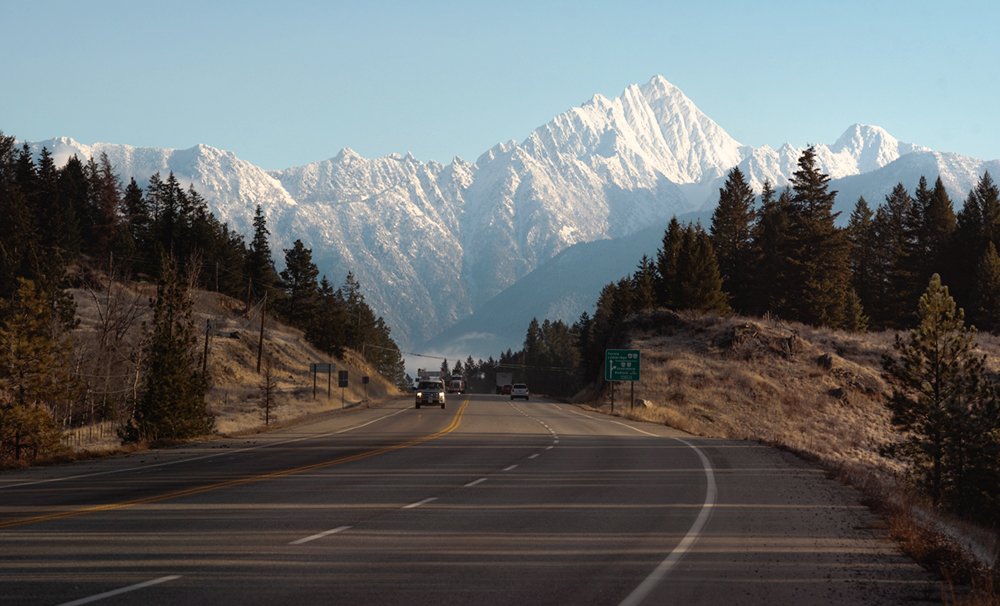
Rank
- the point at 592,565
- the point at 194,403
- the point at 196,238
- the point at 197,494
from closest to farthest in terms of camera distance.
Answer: the point at 592,565 < the point at 197,494 < the point at 194,403 < the point at 196,238

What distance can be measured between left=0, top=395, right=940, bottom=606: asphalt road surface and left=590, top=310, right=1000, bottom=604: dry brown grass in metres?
30.3

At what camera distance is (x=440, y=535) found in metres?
13.1

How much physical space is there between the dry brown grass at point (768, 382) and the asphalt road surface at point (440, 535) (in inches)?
1192

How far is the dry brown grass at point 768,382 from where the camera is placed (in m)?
62.8

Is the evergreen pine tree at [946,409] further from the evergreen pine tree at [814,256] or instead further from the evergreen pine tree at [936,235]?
the evergreen pine tree at [936,235]

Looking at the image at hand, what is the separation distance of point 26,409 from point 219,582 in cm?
1920

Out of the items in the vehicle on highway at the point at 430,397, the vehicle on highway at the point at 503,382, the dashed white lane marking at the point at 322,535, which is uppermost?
the vehicle on highway at the point at 503,382

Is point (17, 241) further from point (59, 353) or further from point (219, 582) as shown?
point (219, 582)

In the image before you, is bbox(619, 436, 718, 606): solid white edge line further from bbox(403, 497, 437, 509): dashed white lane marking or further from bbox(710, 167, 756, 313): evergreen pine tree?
bbox(710, 167, 756, 313): evergreen pine tree

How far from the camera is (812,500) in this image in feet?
60.9

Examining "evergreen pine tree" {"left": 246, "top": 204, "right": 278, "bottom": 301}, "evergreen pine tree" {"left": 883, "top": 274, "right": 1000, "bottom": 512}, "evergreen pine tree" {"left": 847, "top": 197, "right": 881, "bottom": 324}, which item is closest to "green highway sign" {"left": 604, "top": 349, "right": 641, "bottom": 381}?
"evergreen pine tree" {"left": 883, "top": 274, "right": 1000, "bottom": 512}

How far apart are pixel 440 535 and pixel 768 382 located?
6628cm

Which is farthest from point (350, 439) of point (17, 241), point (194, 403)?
point (17, 241)

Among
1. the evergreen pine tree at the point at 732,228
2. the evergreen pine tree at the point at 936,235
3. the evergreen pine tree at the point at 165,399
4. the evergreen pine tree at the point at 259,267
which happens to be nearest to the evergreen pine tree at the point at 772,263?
the evergreen pine tree at the point at 732,228
